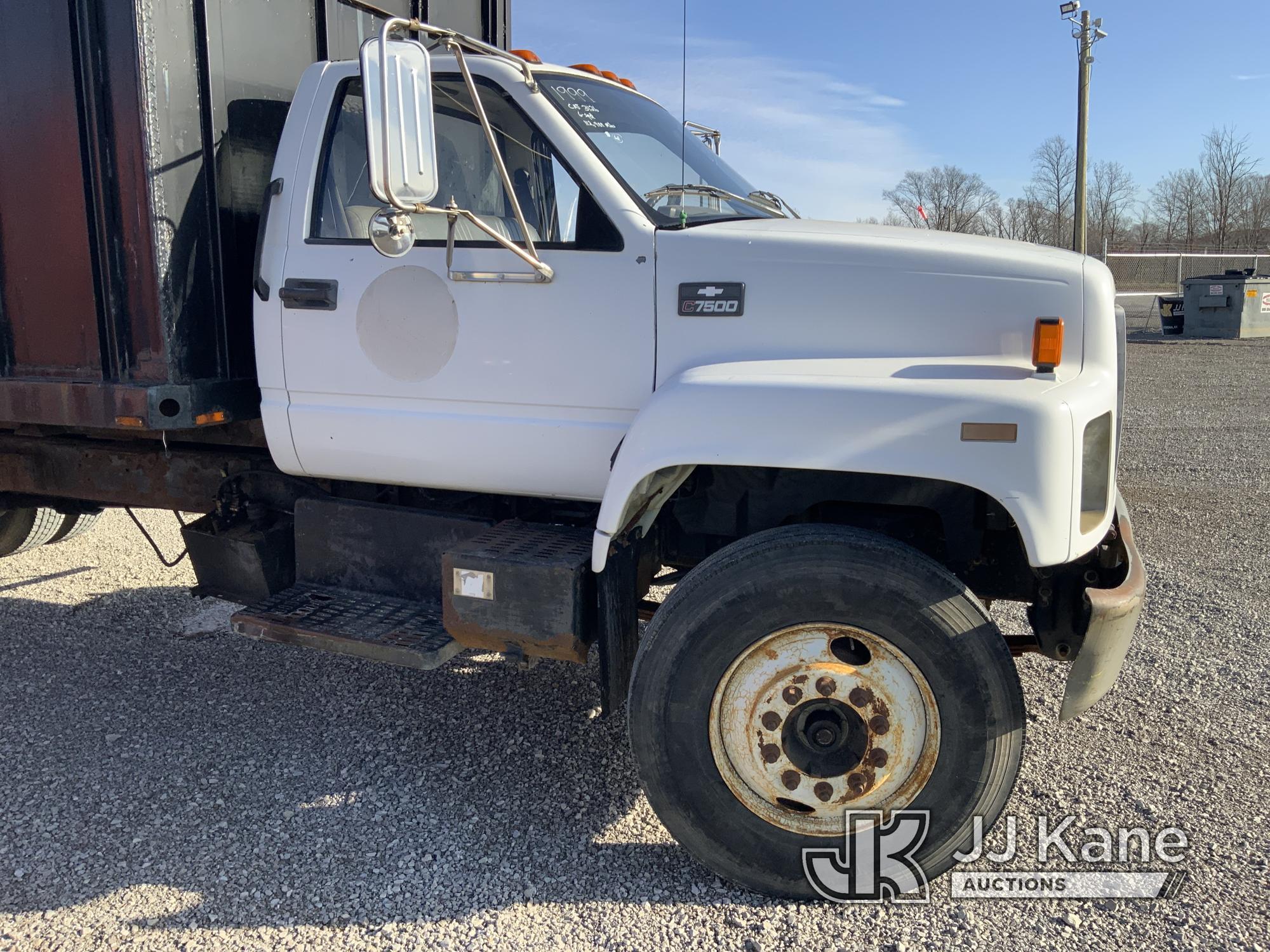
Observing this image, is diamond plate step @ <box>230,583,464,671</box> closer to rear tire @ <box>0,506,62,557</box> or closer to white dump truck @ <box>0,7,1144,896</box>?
white dump truck @ <box>0,7,1144,896</box>

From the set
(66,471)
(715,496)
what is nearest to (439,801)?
(715,496)

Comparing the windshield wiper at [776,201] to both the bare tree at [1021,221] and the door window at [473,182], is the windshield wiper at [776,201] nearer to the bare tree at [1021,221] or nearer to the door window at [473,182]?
the door window at [473,182]

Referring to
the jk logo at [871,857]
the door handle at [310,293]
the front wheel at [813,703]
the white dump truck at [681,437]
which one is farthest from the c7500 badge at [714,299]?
the jk logo at [871,857]

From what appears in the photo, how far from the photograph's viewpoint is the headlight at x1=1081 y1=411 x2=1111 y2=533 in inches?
112

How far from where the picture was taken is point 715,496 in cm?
335

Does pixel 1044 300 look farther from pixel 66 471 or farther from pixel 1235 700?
pixel 66 471

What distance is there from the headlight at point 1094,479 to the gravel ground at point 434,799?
3.81ft

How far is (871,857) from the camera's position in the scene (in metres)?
2.93

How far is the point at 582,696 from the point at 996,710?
6.59ft

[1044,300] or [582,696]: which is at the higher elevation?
[1044,300]

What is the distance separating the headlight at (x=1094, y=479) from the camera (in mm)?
2842

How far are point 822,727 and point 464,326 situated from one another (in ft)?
5.70

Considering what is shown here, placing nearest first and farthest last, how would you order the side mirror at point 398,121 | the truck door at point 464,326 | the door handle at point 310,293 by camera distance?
the side mirror at point 398,121 → the truck door at point 464,326 → the door handle at point 310,293

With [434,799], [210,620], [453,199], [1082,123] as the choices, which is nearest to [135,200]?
[453,199]
